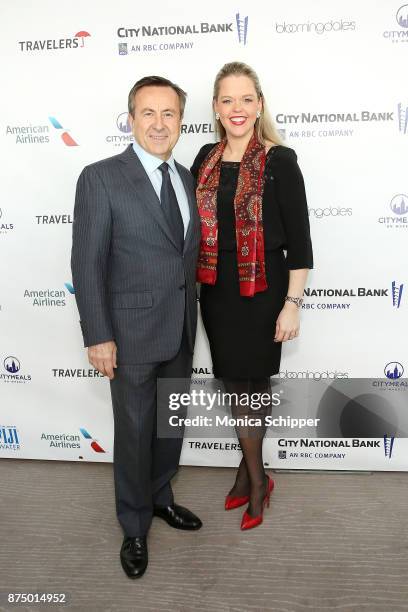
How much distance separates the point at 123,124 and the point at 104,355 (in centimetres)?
120

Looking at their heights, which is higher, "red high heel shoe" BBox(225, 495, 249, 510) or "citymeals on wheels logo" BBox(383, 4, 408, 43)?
"citymeals on wheels logo" BBox(383, 4, 408, 43)

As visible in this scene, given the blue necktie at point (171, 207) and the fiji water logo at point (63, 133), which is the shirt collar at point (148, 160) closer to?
the blue necktie at point (171, 207)

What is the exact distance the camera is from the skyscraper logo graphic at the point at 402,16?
7.31 ft

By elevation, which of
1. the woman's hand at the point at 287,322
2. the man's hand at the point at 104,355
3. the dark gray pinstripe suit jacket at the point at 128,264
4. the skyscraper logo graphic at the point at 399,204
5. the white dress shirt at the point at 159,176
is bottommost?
the man's hand at the point at 104,355

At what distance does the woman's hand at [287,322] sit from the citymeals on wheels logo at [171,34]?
123 cm

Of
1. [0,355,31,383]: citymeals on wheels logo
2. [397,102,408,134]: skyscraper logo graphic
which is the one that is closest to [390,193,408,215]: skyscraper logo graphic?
[397,102,408,134]: skyscraper logo graphic

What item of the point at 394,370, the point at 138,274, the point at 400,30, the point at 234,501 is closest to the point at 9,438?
the point at 234,501

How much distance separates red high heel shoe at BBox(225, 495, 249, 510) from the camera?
2322 millimetres

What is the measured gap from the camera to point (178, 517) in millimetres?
2203

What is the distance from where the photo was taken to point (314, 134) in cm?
234

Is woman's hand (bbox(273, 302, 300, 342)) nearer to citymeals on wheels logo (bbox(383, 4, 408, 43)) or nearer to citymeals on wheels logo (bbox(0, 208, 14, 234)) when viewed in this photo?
citymeals on wheels logo (bbox(383, 4, 408, 43))

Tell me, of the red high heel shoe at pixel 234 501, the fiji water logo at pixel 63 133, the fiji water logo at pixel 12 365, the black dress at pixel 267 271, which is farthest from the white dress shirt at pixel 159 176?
the fiji water logo at pixel 12 365

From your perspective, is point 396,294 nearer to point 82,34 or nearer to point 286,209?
point 286,209

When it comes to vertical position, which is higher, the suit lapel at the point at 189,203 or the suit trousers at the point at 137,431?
the suit lapel at the point at 189,203
